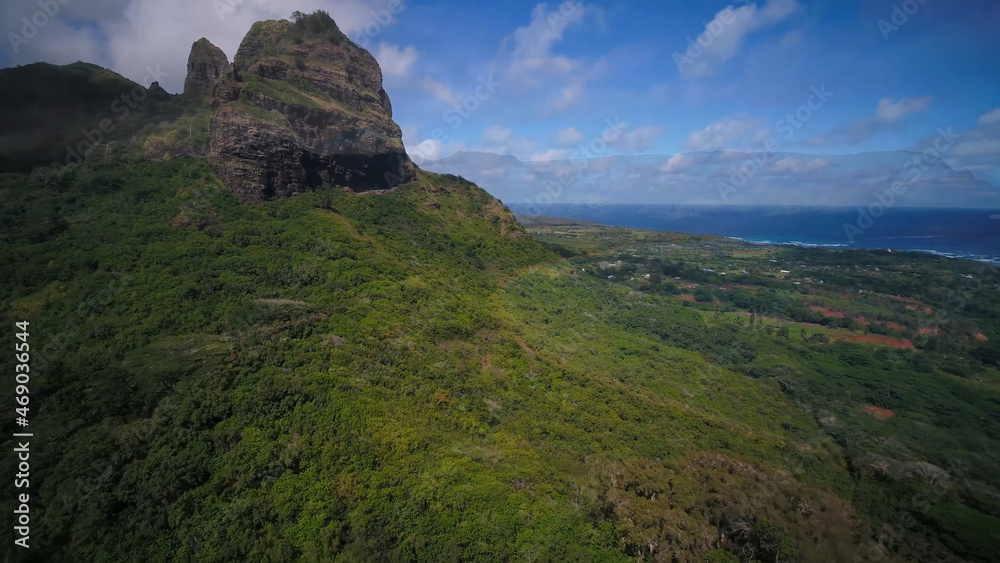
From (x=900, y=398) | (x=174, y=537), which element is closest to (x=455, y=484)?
(x=174, y=537)

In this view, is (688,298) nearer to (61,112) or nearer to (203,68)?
(203,68)

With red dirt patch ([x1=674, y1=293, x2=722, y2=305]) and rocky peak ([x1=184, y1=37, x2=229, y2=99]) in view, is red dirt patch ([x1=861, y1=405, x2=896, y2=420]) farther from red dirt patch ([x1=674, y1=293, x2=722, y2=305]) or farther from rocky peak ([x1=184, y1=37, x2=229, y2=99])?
rocky peak ([x1=184, y1=37, x2=229, y2=99])

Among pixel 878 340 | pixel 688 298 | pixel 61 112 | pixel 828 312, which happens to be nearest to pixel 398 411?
pixel 61 112

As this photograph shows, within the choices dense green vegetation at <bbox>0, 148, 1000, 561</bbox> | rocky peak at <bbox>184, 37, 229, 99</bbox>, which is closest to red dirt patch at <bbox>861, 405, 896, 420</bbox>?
dense green vegetation at <bbox>0, 148, 1000, 561</bbox>

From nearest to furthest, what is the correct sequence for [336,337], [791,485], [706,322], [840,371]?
[791,485]
[336,337]
[840,371]
[706,322]

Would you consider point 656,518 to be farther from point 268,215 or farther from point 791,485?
point 268,215

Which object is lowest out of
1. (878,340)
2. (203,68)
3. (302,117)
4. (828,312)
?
Result: (878,340)

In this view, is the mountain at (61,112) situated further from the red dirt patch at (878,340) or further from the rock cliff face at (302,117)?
the red dirt patch at (878,340)
